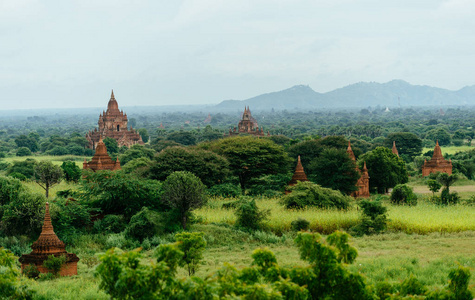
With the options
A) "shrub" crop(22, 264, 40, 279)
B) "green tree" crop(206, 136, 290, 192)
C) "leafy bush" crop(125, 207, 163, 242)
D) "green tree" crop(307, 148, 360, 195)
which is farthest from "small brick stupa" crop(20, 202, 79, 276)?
"green tree" crop(307, 148, 360, 195)

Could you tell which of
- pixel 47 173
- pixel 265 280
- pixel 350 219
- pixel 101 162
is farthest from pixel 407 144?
pixel 265 280

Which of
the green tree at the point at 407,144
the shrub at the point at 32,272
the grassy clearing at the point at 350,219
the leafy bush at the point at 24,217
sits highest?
the leafy bush at the point at 24,217

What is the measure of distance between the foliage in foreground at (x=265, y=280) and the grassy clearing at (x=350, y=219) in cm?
1023

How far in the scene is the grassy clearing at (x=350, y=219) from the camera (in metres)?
19.5

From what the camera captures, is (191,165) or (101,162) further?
(101,162)

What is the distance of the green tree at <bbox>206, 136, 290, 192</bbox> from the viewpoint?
3300 centimetres

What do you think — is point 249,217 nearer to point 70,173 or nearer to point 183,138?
point 70,173

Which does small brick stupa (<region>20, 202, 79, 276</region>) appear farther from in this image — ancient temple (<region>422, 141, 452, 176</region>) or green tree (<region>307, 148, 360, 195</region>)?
ancient temple (<region>422, 141, 452, 176</region>)

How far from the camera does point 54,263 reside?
14156mm

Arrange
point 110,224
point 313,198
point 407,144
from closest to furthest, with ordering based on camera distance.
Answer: point 110,224 < point 313,198 < point 407,144

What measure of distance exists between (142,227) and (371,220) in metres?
7.98

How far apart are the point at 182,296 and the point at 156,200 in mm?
14037

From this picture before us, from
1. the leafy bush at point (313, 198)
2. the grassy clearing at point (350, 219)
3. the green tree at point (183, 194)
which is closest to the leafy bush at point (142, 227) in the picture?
the green tree at point (183, 194)

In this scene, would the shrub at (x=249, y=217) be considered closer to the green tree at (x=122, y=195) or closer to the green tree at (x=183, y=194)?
the green tree at (x=183, y=194)
